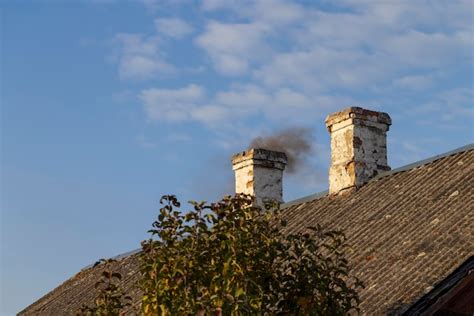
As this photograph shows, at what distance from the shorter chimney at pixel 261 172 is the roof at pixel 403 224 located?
4.13 feet

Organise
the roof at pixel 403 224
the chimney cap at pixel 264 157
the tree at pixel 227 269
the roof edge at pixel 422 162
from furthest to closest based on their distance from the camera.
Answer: the chimney cap at pixel 264 157 < the roof edge at pixel 422 162 < the roof at pixel 403 224 < the tree at pixel 227 269

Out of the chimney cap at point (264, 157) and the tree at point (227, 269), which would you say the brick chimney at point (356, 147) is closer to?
the chimney cap at point (264, 157)

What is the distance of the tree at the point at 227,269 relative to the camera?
751 centimetres

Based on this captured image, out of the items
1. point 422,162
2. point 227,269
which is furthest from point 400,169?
point 227,269

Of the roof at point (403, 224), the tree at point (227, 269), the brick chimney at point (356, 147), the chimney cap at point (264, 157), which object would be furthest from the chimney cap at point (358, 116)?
the tree at point (227, 269)

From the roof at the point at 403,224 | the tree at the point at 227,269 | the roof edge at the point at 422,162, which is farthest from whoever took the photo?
the roof edge at the point at 422,162

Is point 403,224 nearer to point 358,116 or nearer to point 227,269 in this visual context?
point 358,116

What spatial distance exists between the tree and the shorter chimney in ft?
28.6

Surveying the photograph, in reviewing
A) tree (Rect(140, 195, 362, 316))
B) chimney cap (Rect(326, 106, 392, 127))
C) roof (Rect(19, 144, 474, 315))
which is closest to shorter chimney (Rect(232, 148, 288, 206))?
roof (Rect(19, 144, 474, 315))

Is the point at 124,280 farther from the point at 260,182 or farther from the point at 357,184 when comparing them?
the point at 357,184

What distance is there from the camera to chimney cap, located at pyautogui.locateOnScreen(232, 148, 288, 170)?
16922mm

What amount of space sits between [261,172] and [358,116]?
8.18ft

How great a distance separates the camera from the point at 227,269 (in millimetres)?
7500

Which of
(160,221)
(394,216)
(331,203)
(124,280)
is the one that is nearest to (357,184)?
(331,203)
